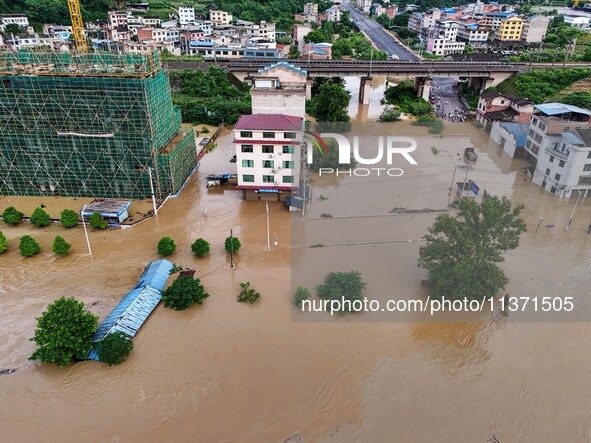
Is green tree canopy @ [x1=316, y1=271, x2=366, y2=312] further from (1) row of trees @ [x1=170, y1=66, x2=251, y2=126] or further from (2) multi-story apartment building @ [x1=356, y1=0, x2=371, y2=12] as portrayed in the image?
(2) multi-story apartment building @ [x1=356, y1=0, x2=371, y2=12]

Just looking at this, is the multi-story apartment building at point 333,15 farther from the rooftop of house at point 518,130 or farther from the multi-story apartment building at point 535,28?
the rooftop of house at point 518,130

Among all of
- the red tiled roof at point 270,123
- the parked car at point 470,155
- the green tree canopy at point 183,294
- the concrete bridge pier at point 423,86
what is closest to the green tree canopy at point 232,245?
the green tree canopy at point 183,294

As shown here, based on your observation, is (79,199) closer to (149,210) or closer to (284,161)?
(149,210)

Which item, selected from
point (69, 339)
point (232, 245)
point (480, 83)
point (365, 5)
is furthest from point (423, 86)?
point (365, 5)

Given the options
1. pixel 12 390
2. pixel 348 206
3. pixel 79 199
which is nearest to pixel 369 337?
pixel 348 206

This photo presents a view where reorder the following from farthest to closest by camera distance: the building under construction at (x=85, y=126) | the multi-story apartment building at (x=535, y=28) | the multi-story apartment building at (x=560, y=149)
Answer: the multi-story apartment building at (x=535, y=28) → the multi-story apartment building at (x=560, y=149) → the building under construction at (x=85, y=126)

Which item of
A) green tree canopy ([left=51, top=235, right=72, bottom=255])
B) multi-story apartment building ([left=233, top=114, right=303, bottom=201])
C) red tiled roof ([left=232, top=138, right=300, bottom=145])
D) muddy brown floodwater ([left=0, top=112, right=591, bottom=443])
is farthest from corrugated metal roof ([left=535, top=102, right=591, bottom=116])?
→ green tree canopy ([left=51, top=235, right=72, bottom=255])
